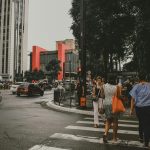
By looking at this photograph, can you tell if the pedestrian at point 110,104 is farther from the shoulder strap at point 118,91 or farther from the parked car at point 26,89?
the parked car at point 26,89

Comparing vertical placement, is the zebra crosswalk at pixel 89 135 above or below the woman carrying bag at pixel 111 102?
below

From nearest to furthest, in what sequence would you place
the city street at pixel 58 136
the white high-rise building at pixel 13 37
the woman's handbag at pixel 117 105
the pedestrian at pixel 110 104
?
the city street at pixel 58 136 < the woman's handbag at pixel 117 105 < the pedestrian at pixel 110 104 < the white high-rise building at pixel 13 37

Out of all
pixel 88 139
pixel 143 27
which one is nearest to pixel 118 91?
pixel 88 139

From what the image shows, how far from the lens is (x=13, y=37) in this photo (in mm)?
147875

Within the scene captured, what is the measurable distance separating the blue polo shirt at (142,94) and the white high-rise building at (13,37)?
13405 cm

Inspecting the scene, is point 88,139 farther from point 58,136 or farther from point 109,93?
point 109,93

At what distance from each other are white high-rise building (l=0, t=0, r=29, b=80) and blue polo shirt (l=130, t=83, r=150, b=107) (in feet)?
440

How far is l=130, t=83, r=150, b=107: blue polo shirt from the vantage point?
24.9 ft

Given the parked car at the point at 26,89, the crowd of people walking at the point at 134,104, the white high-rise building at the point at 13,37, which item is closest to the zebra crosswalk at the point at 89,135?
the crowd of people walking at the point at 134,104

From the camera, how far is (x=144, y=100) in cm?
760

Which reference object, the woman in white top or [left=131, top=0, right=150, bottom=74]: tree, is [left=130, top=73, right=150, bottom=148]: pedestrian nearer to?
the woman in white top

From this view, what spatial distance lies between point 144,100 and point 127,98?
40.9 ft

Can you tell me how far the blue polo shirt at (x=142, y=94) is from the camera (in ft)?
24.9

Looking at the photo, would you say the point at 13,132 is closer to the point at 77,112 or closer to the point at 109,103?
the point at 109,103
